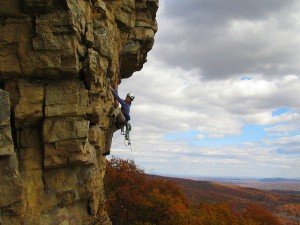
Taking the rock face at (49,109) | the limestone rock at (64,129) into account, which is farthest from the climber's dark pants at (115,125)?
the limestone rock at (64,129)

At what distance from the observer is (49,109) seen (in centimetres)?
1520

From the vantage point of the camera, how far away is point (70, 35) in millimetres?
14938

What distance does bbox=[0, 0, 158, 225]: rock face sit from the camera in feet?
46.5

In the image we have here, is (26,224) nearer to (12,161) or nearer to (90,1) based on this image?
(12,161)

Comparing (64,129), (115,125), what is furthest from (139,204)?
(64,129)

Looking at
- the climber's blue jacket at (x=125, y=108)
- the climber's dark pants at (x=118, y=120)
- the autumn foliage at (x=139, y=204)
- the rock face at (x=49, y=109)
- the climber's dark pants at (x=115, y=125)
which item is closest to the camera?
the rock face at (x=49, y=109)

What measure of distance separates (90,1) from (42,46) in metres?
4.19

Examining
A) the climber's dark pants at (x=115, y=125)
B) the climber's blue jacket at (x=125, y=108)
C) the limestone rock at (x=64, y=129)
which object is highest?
the climber's blue jacket at (x=125, y=108)

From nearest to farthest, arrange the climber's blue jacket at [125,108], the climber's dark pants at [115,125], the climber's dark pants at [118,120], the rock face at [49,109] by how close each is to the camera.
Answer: the rock face at [49,109] < the climber's dark pants at [118,120] < the climber's dark pants at [115,125] < the climber's blue jacket at [125,108]

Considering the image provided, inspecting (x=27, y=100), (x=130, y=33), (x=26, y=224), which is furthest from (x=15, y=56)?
(x=130, y=33)

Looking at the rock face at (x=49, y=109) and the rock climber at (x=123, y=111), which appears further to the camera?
the rock climber at (x=123, y=111)

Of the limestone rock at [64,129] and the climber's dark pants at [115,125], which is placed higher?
the climber's dark pants at [115,125]

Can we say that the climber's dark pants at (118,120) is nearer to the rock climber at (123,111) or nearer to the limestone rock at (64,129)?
the rock climber at (123,111)

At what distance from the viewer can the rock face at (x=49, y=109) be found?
14.2m
